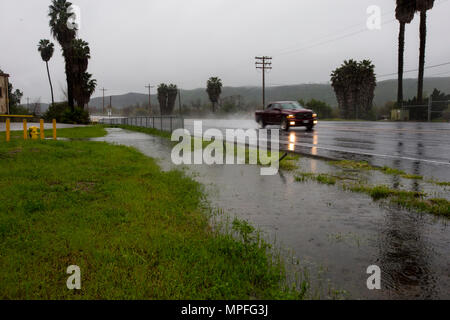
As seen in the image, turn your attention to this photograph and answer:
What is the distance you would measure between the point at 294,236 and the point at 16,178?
5.90 meters

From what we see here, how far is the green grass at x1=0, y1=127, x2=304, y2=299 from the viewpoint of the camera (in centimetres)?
272

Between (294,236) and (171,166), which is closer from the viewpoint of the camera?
(294,236)

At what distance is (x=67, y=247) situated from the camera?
3.50 meters

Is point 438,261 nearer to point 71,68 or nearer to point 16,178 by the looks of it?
point 16,178

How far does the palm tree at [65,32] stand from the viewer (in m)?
42.5

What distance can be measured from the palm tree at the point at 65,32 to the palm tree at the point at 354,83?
129ft

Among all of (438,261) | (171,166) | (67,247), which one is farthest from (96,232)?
(171,166)

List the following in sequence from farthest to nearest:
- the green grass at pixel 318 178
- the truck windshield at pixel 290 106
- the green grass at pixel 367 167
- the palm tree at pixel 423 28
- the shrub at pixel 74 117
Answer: the shrub at pixel 74 117
the palm tree at pixel 423 28
the truck windshield at pixel 290 106
the green grass at pixel 367 167
the green grass at pixel 318 178

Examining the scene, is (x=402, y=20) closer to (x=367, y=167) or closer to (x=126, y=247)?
(x=367, y=167)

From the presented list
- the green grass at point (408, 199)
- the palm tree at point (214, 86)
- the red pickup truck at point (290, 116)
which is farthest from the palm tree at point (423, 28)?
the palm tree at point (214, 86)

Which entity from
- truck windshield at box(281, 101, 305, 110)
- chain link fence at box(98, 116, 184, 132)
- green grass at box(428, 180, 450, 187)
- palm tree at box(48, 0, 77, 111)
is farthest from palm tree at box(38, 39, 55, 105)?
green grass at box(428, 180, 450, 187)

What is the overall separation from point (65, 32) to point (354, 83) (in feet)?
139

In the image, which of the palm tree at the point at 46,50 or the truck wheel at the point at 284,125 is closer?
the truck wheel at the point at 284,125

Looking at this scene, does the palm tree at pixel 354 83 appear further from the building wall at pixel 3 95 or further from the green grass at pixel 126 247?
the green grass at pixel 126 247
